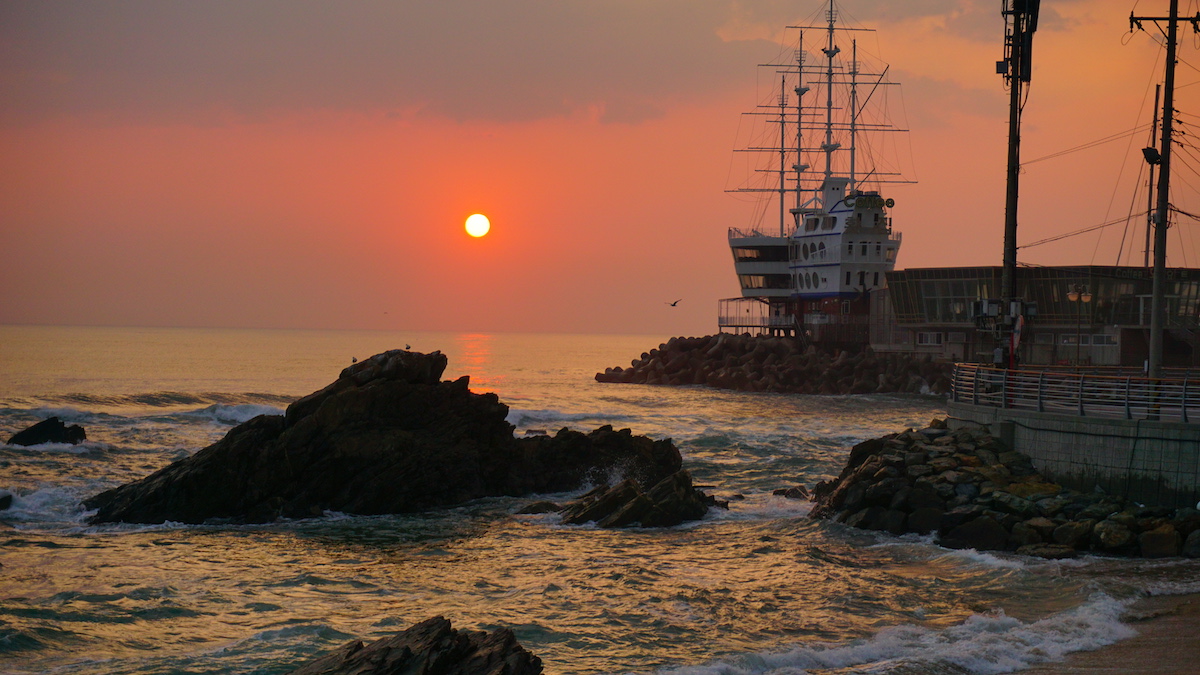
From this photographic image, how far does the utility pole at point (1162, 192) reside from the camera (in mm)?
25750

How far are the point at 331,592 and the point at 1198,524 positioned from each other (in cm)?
1675

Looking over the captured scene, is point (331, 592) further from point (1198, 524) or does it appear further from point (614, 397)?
point (614, 397)

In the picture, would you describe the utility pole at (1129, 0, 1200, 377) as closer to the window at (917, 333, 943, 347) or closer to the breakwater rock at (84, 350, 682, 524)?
the breakwater rock at (84, 350, 682, 524)

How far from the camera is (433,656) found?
465 inches

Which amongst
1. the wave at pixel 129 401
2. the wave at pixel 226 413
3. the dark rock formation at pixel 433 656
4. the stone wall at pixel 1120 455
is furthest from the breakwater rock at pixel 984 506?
the wave at pixel 129 401

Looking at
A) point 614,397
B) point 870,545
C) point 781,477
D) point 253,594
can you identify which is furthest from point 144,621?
point 614,397

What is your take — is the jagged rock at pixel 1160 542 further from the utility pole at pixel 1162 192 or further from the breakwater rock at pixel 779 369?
the breakwater rock at pixel 779 369

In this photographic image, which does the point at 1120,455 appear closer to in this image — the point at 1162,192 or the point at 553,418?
the point at 1162,192

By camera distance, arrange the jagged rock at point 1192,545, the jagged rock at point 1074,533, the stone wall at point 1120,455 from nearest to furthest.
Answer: the jagged rock at point 1192,545
the jagged rock at point 1074,533
the stone wall at point 1120,455

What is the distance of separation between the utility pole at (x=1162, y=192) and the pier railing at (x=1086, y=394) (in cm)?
123

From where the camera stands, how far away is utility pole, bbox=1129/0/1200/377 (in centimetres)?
2575

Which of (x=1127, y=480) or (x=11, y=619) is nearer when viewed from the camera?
(x=11, y=619)

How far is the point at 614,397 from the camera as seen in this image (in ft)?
272

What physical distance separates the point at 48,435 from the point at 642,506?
2603 cm
